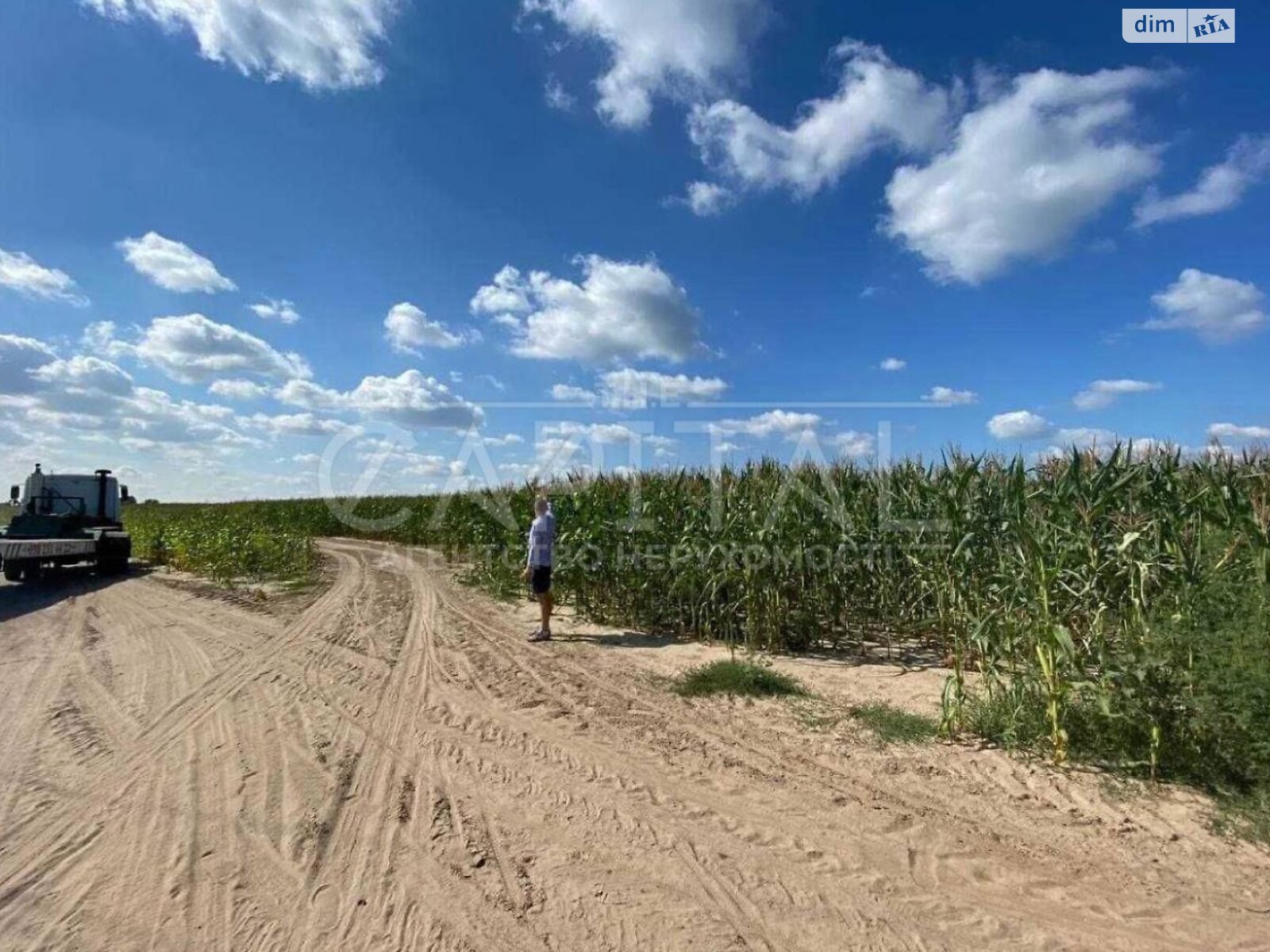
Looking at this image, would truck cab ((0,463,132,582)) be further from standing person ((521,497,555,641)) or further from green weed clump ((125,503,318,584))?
standing person ((521,497,555,641))

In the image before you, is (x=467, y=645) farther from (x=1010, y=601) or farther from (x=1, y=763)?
(x=1010, y=601)

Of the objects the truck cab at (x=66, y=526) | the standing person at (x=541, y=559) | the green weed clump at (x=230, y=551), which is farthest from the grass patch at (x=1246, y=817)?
the truck cab at (x=66, y=526)

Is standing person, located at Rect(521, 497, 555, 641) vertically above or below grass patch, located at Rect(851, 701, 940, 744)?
above

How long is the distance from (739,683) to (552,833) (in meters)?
3.11

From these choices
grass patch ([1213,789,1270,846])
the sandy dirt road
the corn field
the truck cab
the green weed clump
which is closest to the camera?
the sandy dirt road

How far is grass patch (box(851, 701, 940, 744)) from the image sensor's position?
511cm

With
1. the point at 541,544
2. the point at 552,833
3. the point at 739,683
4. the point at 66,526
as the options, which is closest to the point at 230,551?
the point at 66,526

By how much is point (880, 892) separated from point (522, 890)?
1.79 meters

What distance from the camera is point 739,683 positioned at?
6.46 m

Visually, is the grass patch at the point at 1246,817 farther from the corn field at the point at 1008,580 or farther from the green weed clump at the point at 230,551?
the green weed clump at the point at 230,551

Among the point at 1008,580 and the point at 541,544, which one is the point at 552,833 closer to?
the point at 1008,580

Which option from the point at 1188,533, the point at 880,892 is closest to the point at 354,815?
the point at 880,892

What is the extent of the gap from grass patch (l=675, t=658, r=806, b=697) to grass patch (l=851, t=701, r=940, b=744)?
2.53 ft

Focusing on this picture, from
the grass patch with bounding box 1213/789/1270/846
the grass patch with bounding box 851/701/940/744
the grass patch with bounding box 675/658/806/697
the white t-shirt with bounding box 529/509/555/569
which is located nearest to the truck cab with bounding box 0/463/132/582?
the white t-shirt with bounding box 529/509/555/569
